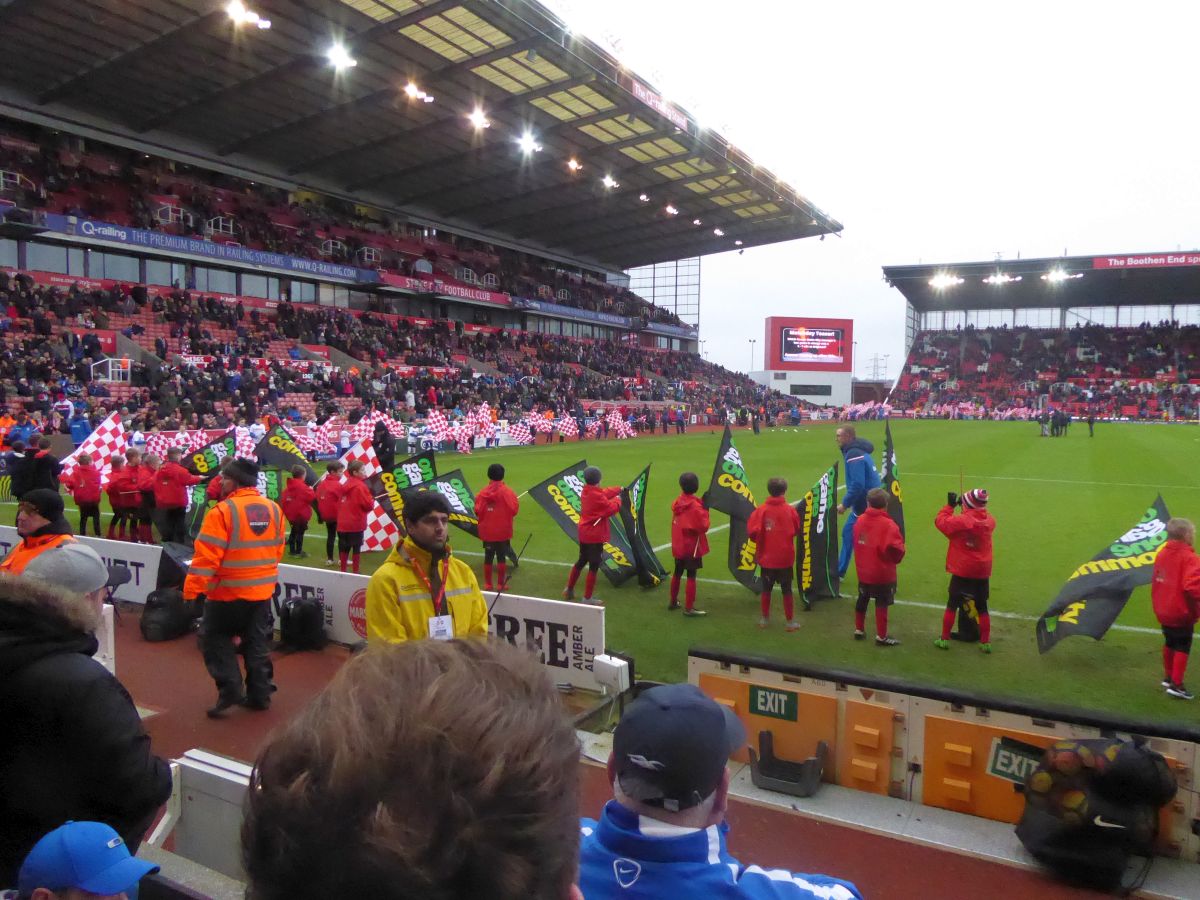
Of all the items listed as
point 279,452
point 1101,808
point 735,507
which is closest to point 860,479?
point 735,507

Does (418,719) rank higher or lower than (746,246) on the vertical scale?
lower

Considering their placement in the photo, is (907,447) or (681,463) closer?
(681,463)

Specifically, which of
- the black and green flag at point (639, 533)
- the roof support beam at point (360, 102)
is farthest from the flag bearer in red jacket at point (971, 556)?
the roof support beam at point (360, 102)

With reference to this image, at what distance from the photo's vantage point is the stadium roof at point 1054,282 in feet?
195

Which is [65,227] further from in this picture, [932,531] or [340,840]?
[340,840]

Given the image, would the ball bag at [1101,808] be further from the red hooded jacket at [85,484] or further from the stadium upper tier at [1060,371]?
the stadium upper tier at [1060,371]

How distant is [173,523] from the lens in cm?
1227

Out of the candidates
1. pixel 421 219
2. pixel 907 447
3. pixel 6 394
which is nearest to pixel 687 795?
pixel 6 394

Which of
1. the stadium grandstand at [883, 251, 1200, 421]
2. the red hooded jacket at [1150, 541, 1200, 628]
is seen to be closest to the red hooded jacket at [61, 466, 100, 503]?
the red hooded jacket at [1150, 541, 1200, 628]

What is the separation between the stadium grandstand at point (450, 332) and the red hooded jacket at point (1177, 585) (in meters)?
2.57

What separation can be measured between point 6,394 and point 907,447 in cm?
3173

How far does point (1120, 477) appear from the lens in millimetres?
22234

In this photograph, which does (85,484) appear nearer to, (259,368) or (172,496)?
(172,496)

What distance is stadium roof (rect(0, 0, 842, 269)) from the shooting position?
25812 mm
